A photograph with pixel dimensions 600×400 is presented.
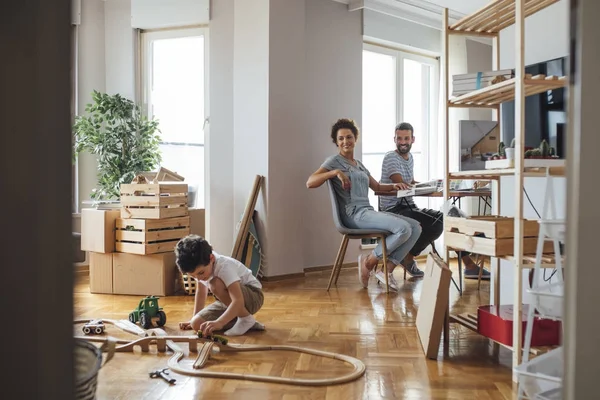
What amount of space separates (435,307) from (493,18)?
136 centimetres

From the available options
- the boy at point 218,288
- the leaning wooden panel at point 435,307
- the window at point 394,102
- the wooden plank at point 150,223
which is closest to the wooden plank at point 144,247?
the wooden plank at point 150,223

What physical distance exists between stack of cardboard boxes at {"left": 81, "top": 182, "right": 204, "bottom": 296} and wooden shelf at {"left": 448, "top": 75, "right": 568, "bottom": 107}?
86.8 inches

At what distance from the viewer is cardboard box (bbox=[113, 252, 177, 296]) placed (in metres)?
4.02

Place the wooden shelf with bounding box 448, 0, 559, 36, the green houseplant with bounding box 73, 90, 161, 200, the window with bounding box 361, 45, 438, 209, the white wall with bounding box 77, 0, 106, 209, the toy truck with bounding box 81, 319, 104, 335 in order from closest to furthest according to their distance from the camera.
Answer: the wooden shelf with bounding box 448, 0, 559, 36 → the toy truck with bounding box 81, 319, 104, 335 → the green houseplant with bounding box 73, 90, 161, 200 → the white wall with bounding box 77, 0, 106, 209 → the window with bounding box 361, 45, 438, 209

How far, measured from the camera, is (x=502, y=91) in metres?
2.50

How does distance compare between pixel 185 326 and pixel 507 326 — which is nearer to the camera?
pixel 507 326

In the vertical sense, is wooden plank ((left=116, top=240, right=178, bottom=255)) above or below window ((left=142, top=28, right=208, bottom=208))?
below

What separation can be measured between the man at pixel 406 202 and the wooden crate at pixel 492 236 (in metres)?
1.98

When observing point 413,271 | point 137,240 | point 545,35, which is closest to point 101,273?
point 137,240

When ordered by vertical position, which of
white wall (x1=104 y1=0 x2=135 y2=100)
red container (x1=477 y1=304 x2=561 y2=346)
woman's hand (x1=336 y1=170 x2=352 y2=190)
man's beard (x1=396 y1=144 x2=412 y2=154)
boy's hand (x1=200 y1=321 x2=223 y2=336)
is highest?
white wall (x1=104 y1=0 x2=135 y2=100)

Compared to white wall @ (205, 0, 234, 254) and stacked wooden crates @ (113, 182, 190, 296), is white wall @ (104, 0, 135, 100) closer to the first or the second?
white wall @ (205, 0, 234, 254)

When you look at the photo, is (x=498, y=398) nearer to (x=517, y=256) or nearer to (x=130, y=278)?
(x=517, y=256)

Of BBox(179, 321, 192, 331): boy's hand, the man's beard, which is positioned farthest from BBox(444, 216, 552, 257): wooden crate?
the man's beard

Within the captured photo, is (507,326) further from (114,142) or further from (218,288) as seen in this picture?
(114,142)
